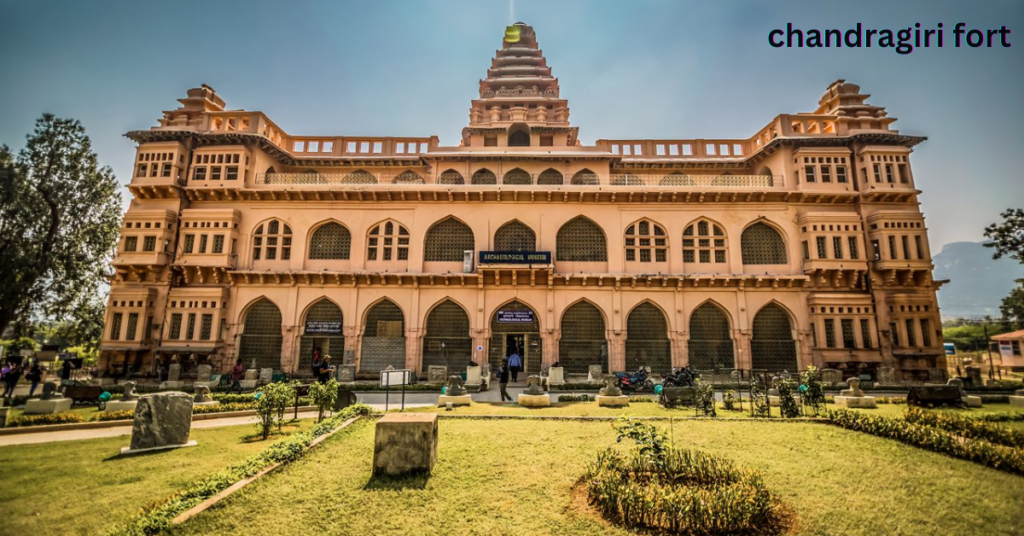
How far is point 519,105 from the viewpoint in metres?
28.8

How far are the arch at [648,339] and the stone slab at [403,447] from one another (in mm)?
16262

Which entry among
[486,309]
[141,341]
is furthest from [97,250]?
[486,309]

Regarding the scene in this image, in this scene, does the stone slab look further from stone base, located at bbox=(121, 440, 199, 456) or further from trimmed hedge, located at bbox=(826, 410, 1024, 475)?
trimmed hedge, located at bbox=(826, 410, 1024, 475)

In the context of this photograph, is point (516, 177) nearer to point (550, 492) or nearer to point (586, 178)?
point (586, 178)

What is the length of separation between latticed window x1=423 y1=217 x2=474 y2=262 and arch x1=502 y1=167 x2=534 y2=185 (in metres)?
3.75

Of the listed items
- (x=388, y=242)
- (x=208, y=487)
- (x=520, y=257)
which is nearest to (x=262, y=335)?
(x=388, y=242)

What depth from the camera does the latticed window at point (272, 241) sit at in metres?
22.2

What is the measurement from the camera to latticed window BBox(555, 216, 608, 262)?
870 inches

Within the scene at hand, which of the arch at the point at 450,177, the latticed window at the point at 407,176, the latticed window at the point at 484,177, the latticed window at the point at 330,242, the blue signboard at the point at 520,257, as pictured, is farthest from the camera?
the latticed window at the point at 407,176

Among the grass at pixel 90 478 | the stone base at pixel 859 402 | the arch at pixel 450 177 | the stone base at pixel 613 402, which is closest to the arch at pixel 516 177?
the arch at pixel 450 177

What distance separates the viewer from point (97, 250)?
79.4ft

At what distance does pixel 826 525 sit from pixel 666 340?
17006 mm

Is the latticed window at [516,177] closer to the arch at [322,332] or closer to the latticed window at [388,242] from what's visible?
the latticed window at [388,242]

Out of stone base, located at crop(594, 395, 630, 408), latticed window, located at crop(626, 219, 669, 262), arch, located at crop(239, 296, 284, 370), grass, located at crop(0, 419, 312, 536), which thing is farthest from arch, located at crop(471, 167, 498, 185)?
grass, located at crop(0, 419, 312, 536)
